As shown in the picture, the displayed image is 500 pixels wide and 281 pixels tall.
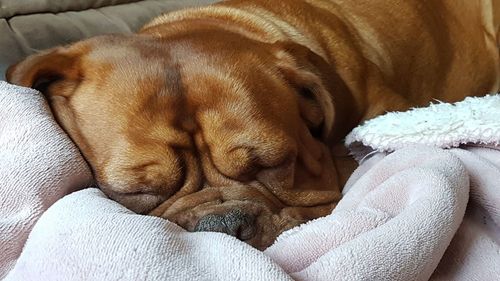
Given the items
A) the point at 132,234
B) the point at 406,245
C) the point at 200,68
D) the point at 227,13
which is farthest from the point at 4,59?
the point at 406,245

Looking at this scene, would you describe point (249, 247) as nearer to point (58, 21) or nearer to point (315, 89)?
point (315, 89)

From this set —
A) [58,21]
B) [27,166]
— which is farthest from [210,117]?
[58,21]

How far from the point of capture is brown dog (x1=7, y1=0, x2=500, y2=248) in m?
1.06

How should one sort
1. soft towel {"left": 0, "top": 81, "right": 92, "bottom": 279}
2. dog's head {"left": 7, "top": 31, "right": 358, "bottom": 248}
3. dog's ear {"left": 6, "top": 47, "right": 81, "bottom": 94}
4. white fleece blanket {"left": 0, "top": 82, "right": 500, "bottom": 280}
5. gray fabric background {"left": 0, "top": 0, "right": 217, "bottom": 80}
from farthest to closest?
gray fabric background {"left": 0, "top": 0, "right": 217, "bottom": 80}, dog's ear {"left": 6, "top": 47, "right": 81, "bottom": 94}, dog's head {"left": 7, "top": 31, "right": 358, "bottom": 248}, soft towel {"left": 0, "top": 81, "right": 92, "bottom": 279}, white fleece blanket {"left": 0, "top": 82, "right": 500, "bottom": 280}

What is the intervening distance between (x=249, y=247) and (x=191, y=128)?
0.37 m

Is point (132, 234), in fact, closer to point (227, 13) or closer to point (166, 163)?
point (166, 163)

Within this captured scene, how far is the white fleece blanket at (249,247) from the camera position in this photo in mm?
738

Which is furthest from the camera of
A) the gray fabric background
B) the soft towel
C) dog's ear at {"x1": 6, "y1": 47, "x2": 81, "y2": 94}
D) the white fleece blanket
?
the gray fabric background

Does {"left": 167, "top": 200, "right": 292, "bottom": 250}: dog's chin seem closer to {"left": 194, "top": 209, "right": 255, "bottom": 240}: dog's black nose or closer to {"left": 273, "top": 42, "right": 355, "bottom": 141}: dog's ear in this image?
{"left": 194, "top": 209, "right": 255, "bottom": 240}: dog's black nose

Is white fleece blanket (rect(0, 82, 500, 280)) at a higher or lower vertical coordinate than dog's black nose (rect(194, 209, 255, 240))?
higher

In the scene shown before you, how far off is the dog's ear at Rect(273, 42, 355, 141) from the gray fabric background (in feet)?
2.09

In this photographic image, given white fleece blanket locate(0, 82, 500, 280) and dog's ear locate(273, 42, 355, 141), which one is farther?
dog's ear locate(273, 42, 355, 141)

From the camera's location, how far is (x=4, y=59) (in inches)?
62.3

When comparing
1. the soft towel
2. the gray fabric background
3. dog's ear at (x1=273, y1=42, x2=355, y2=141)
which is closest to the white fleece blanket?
the soft towel
